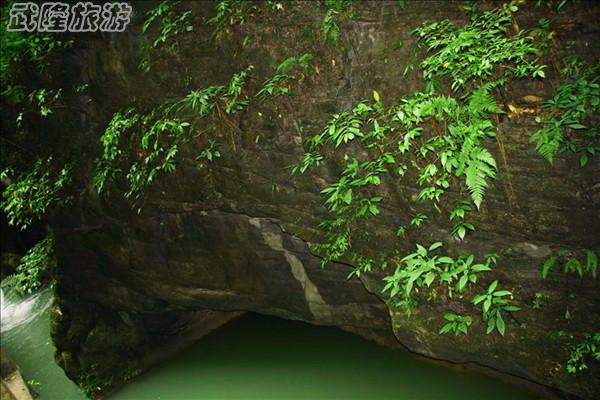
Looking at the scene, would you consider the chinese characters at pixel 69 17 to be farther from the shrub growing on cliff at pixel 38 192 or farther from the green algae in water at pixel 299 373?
the green algae in water at pixel 299 373

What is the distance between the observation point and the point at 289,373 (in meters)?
7.52

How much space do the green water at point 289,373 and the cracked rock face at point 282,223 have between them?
1.98 ft

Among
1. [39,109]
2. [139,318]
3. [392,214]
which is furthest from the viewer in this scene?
[139,318]

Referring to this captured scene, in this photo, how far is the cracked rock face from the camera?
14.0 feet

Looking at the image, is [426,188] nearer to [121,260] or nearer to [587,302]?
[587,302]

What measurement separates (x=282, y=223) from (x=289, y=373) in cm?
332

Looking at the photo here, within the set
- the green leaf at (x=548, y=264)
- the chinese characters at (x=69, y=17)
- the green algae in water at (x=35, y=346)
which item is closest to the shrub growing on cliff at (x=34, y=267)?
the green algae in water at (x=35, y=346)

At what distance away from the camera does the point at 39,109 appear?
7805 millimetres

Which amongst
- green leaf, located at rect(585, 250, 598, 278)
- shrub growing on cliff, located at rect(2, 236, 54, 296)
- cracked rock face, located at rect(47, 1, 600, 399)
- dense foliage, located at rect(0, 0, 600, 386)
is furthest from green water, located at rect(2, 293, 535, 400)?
green leaf, located at rect(585, 250, 598, 278)

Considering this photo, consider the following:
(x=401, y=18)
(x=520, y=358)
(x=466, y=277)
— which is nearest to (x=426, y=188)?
(x=466, y=277)

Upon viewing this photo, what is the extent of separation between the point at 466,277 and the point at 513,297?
76 centimetres

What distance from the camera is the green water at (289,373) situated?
6609mm

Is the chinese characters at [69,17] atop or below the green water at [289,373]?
atop

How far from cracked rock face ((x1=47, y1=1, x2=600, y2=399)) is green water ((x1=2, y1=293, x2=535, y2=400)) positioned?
0.60 m
